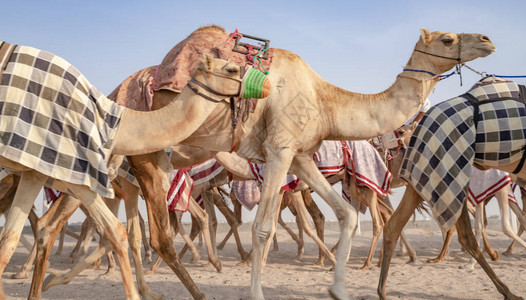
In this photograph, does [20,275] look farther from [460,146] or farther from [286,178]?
[460,146]

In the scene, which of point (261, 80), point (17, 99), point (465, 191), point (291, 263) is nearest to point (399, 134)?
point (291, 263)

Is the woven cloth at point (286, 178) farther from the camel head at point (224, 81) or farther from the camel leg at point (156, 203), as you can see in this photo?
the camel head at point (224, 81)

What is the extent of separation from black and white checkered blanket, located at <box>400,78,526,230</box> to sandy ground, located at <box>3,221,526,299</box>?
3.83 feet

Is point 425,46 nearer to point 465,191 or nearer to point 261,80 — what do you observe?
point 465,191

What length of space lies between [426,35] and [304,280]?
3.27 meters

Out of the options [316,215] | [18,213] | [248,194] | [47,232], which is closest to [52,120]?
[18,213]

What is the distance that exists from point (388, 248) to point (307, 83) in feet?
5.91

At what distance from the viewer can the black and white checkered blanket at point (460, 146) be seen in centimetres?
520

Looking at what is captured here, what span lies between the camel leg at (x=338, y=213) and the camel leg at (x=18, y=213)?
235 cm

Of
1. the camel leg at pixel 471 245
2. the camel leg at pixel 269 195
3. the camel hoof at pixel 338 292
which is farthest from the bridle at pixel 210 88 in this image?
the camel leg at pixel 471 245

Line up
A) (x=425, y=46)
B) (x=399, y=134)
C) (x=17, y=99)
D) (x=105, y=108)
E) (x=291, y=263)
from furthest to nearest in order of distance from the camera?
(x=291, y=263) → (x=399, y=134) → (x=425, y=46) → (x=105, y=108) → (x=17, y=99)

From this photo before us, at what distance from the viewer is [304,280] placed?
7.09 meters

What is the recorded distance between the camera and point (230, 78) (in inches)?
182

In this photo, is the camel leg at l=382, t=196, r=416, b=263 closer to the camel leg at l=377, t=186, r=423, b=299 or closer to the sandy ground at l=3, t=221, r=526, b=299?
the sandy ground at l=3, t=221, r=526, b=299
